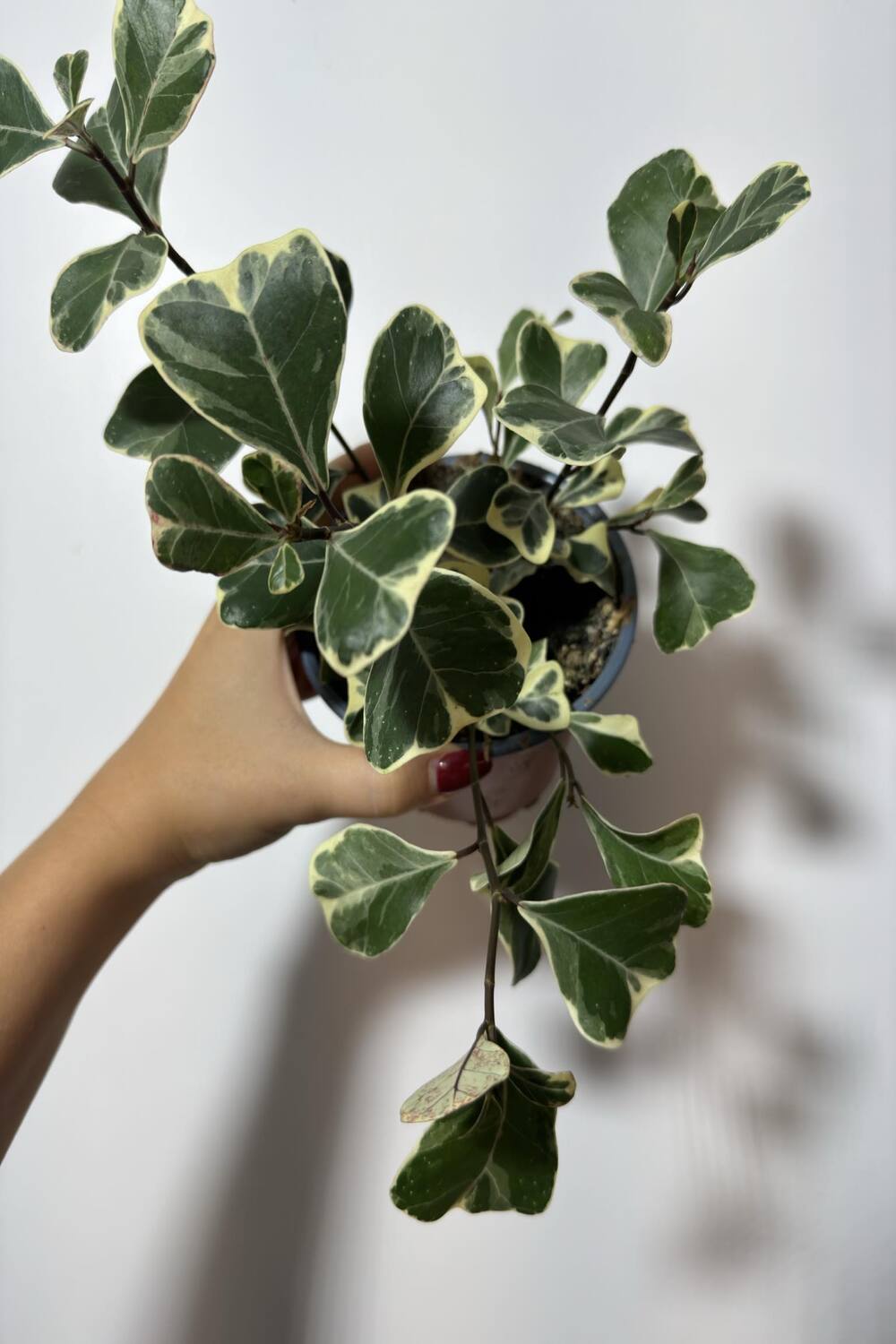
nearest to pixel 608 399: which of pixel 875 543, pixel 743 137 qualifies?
pixel 875 543

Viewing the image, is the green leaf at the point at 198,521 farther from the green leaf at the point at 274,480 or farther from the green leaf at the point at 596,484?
the green leaf at the point at 596,484

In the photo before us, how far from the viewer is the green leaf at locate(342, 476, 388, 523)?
732mm

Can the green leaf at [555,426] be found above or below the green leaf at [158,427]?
below

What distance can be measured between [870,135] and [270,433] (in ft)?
3.23

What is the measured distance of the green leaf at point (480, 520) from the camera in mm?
714

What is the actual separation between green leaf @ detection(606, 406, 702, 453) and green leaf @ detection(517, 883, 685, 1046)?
0.28 metres

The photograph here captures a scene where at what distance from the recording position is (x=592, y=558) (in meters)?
0.78

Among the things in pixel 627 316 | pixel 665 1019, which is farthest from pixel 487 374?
pixel 665 1019

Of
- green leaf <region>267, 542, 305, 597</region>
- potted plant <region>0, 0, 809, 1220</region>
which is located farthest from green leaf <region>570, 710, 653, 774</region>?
green leaf <region>267, 542, 305, 597</region>

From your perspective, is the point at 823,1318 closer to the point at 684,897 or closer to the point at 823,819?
the point at 823,819

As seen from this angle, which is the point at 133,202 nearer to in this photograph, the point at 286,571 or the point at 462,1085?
the point at 286,571

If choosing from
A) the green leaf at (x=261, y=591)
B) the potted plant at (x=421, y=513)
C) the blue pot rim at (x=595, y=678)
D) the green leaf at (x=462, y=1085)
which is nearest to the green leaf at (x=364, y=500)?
the potted plant at (x=421, y=513)

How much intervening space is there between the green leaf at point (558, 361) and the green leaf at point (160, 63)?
0.85ft

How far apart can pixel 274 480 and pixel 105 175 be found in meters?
0.24
